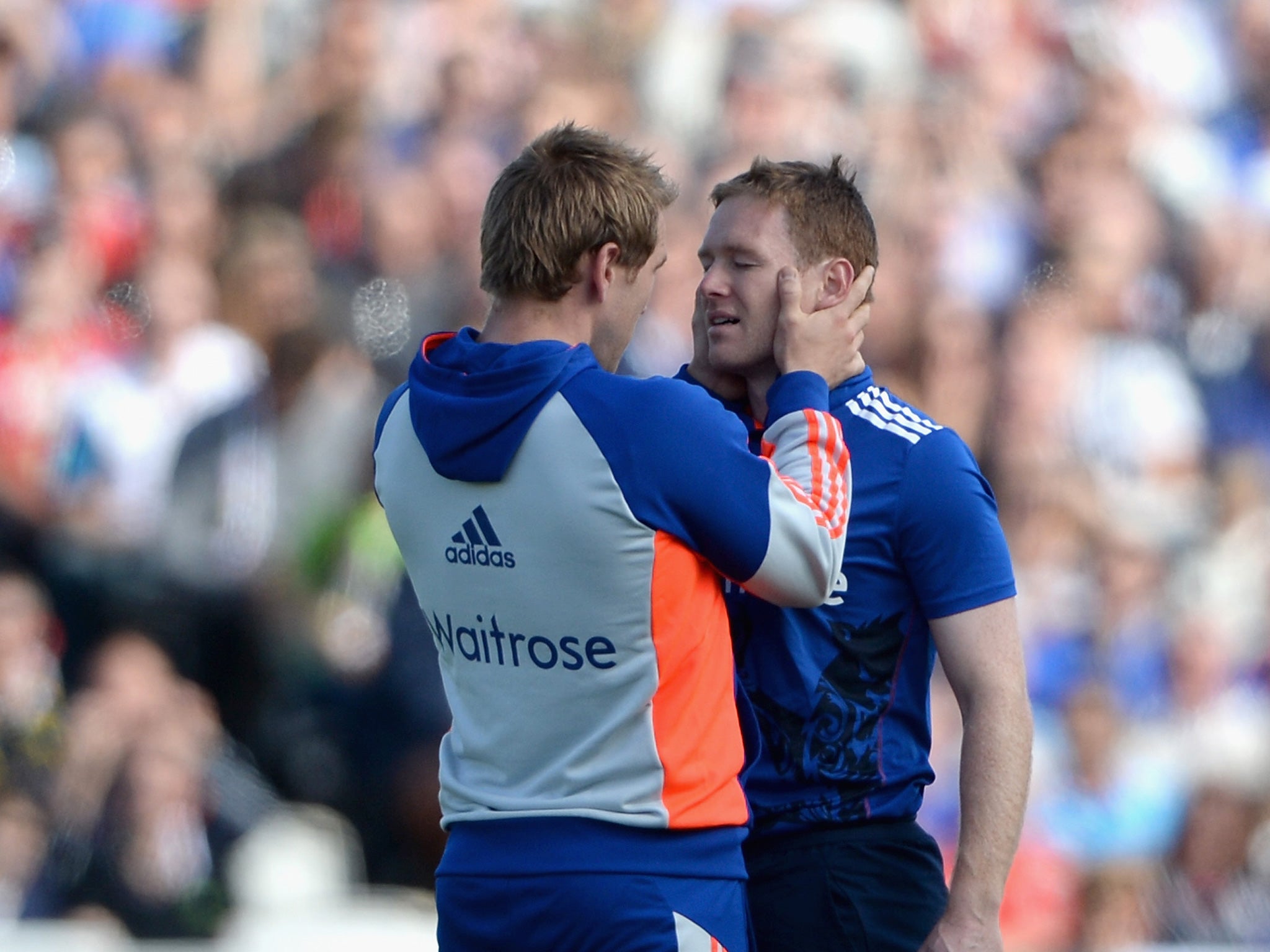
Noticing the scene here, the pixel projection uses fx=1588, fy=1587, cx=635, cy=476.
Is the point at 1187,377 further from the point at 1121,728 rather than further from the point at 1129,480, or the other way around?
the point at 1121,728

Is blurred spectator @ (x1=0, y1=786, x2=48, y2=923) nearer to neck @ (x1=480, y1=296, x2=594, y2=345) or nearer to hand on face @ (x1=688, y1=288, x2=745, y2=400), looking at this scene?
hand on face @ (x1=688, y1=288, x2=745, y2=400)

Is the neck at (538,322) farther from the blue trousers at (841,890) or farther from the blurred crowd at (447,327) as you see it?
the blurred crowd at (447,327)

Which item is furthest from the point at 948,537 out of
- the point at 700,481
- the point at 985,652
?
the point at 700,481

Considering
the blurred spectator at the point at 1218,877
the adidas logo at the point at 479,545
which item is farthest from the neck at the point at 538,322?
the blurred spectator at the point at 1218,877

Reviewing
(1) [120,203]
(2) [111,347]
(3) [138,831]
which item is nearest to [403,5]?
(1) [120,203]

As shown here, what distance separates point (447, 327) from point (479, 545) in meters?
4.00

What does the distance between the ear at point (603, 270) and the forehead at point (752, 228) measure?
12.6 inches

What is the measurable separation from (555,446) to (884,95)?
5150 mm

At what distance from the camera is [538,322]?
2000 mm

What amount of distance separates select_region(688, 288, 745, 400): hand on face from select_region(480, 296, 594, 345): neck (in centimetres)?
Answer: 34

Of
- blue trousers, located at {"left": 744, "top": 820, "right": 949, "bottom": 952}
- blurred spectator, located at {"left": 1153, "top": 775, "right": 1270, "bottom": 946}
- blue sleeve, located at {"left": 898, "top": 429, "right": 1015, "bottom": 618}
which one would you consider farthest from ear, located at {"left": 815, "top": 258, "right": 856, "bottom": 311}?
blurred spectator, located at {"left": 1153, "top": 775, "right": 1270, "bottom": 946}

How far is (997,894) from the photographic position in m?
2.08

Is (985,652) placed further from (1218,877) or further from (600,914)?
(1218,877)

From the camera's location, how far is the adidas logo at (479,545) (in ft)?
6.37
